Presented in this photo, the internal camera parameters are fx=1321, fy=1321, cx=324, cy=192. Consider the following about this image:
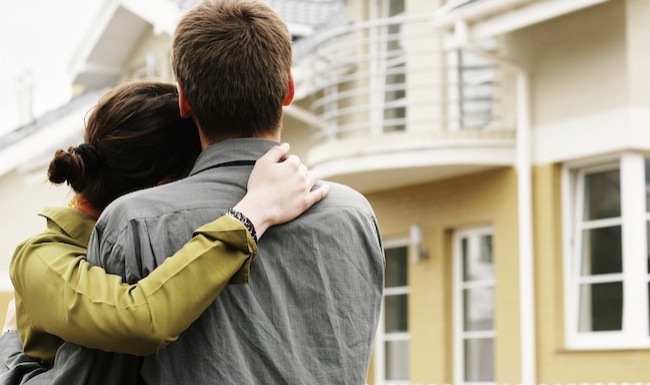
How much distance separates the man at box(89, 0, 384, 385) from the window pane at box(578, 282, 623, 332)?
999 centimetres

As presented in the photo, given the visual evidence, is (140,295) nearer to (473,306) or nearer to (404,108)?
(473,306)

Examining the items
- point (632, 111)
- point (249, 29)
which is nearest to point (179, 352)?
point (249, 29)

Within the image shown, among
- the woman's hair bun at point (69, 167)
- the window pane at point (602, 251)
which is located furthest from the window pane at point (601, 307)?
the woman's hair bun at point (69, 167)

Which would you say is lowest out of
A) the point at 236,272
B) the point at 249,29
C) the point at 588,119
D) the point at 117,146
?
the point at 236,272

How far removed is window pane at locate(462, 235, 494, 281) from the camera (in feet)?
45.6

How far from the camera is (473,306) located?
1405 cm

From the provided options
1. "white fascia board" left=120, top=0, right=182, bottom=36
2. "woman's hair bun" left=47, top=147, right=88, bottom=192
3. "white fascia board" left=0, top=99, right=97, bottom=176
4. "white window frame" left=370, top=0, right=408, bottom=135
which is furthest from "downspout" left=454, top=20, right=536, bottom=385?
"white fascia board" left=0, top=99, right=97, bottom=176

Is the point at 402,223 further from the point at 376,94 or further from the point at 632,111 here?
the point at 632,111

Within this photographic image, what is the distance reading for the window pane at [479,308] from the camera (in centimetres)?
1387

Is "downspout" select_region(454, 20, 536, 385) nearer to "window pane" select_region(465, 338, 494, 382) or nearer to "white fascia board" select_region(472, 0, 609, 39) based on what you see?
"white fascia board" select_region(472, 0, 609, 39)

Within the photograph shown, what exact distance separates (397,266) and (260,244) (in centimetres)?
1288

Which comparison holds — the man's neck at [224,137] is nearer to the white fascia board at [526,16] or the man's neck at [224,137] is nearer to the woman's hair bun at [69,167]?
the woman's hair bun at [69,167]

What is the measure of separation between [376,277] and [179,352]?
43 centimetres

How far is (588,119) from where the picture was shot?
1236 centimetres
